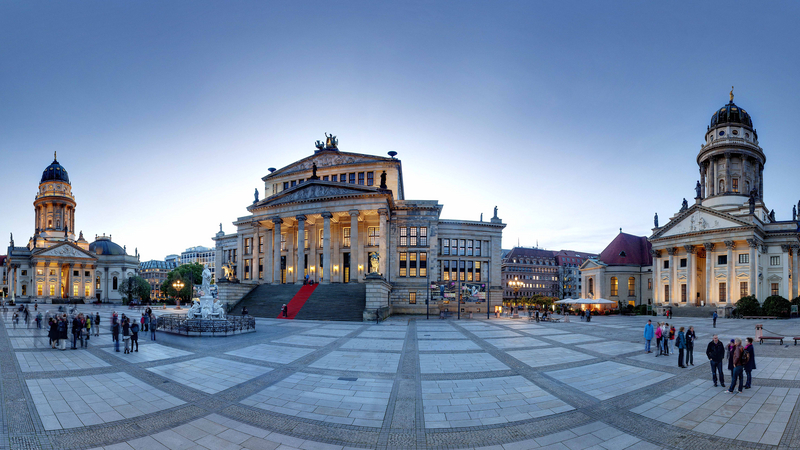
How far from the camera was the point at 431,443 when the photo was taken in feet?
26.9

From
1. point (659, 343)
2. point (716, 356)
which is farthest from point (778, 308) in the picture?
point (716, 356)

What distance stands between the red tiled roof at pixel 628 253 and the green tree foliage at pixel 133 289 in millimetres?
102450

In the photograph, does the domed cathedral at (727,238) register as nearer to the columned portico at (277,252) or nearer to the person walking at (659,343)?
the person walking at (659,343)

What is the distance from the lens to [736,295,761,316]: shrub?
148 feet

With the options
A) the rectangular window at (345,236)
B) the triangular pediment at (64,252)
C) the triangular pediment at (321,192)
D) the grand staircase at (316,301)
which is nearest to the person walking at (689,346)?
the grand staircase at (316,301)

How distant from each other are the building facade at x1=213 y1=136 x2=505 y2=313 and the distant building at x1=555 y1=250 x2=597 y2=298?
87.1 metres

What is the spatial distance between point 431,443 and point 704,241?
64751 mm

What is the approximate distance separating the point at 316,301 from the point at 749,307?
52.0 metres

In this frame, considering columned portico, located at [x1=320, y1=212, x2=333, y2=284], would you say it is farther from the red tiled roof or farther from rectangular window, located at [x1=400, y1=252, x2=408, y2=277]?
the red tiled roof

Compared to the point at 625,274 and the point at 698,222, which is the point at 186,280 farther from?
the point at 698,222

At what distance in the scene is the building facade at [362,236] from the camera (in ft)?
159

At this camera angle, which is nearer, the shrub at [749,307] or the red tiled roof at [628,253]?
the shrub at [749,307]

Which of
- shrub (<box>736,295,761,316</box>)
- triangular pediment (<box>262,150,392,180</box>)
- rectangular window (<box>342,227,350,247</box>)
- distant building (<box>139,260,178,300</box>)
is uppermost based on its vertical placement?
triangular pediment (<box>262,150,392,180</box>)

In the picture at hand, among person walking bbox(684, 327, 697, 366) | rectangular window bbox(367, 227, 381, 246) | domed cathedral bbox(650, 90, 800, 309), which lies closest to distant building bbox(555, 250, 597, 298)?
domed cathedral bbox(650, 90, 800, 309)
